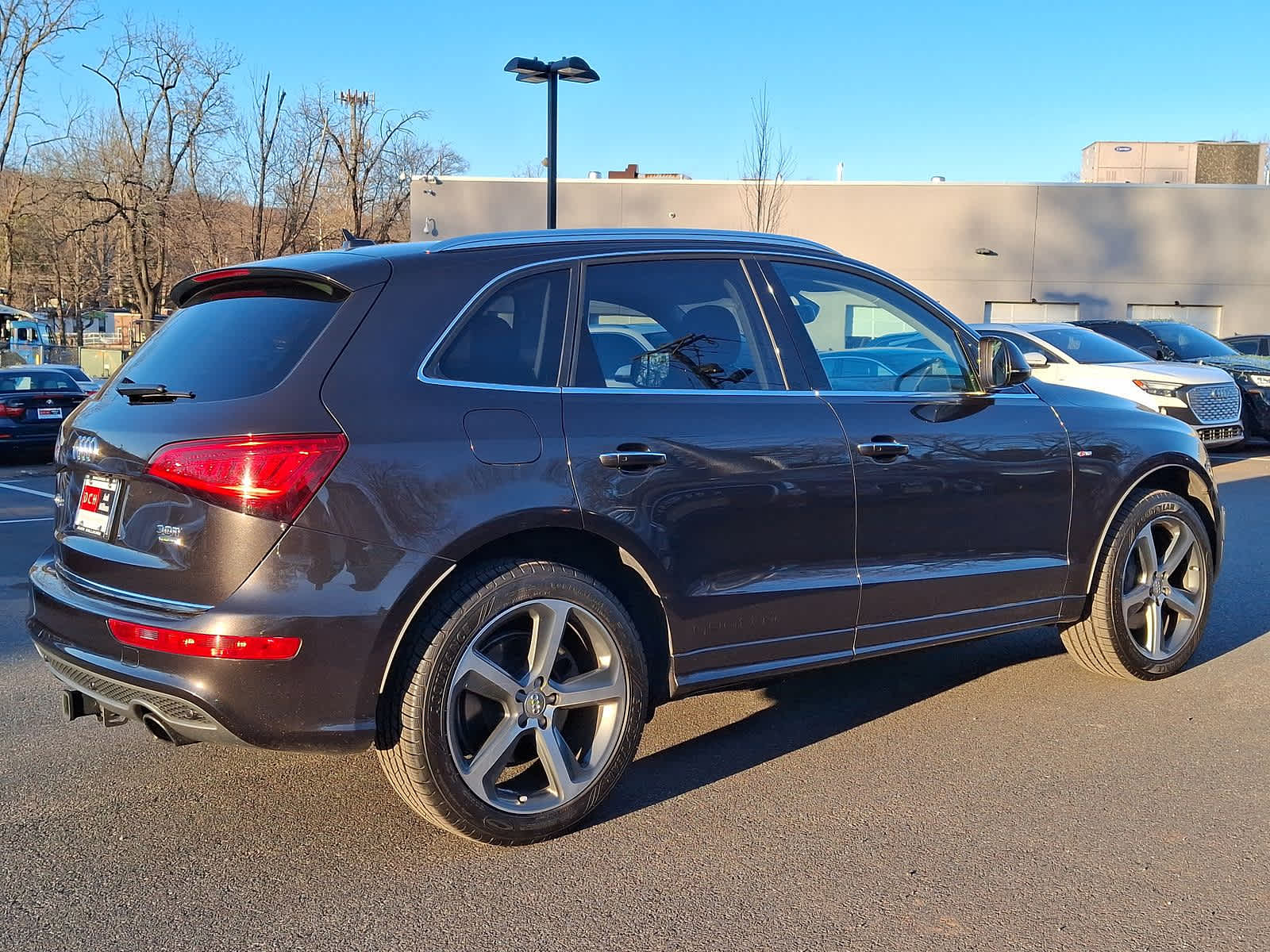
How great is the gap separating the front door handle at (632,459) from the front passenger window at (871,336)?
905 millimetres

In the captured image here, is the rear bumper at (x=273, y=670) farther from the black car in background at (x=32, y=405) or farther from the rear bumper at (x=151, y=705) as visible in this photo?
the black car in background at (x=32, y=405)

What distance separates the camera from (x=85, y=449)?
11.6ft

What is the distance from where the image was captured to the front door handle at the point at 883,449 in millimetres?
4133

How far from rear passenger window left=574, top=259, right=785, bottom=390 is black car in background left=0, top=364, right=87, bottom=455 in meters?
13.8

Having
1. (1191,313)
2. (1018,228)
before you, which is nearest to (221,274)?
(1018,228)

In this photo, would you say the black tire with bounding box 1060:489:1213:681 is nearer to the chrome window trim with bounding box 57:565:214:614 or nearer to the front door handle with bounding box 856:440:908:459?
Answer: the front door handle with bounding box 856:440:908:459

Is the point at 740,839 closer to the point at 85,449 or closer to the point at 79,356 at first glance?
the point at 85,449

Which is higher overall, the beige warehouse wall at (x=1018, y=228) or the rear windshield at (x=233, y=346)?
the beige warehouse wall at (x=1018, y=228)

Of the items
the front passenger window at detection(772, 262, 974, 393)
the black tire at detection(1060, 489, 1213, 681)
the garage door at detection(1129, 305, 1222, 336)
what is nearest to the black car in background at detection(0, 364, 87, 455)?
the front passenger window at detection(772, 262, 974, 393)

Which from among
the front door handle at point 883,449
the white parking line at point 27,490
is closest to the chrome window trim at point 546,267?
the front door handle at point 883,449

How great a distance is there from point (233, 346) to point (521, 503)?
0.98 metres

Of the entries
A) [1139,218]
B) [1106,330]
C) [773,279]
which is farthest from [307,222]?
[773,279]

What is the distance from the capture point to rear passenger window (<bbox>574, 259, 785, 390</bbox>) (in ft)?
12.6

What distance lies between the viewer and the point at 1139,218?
3028 cm
